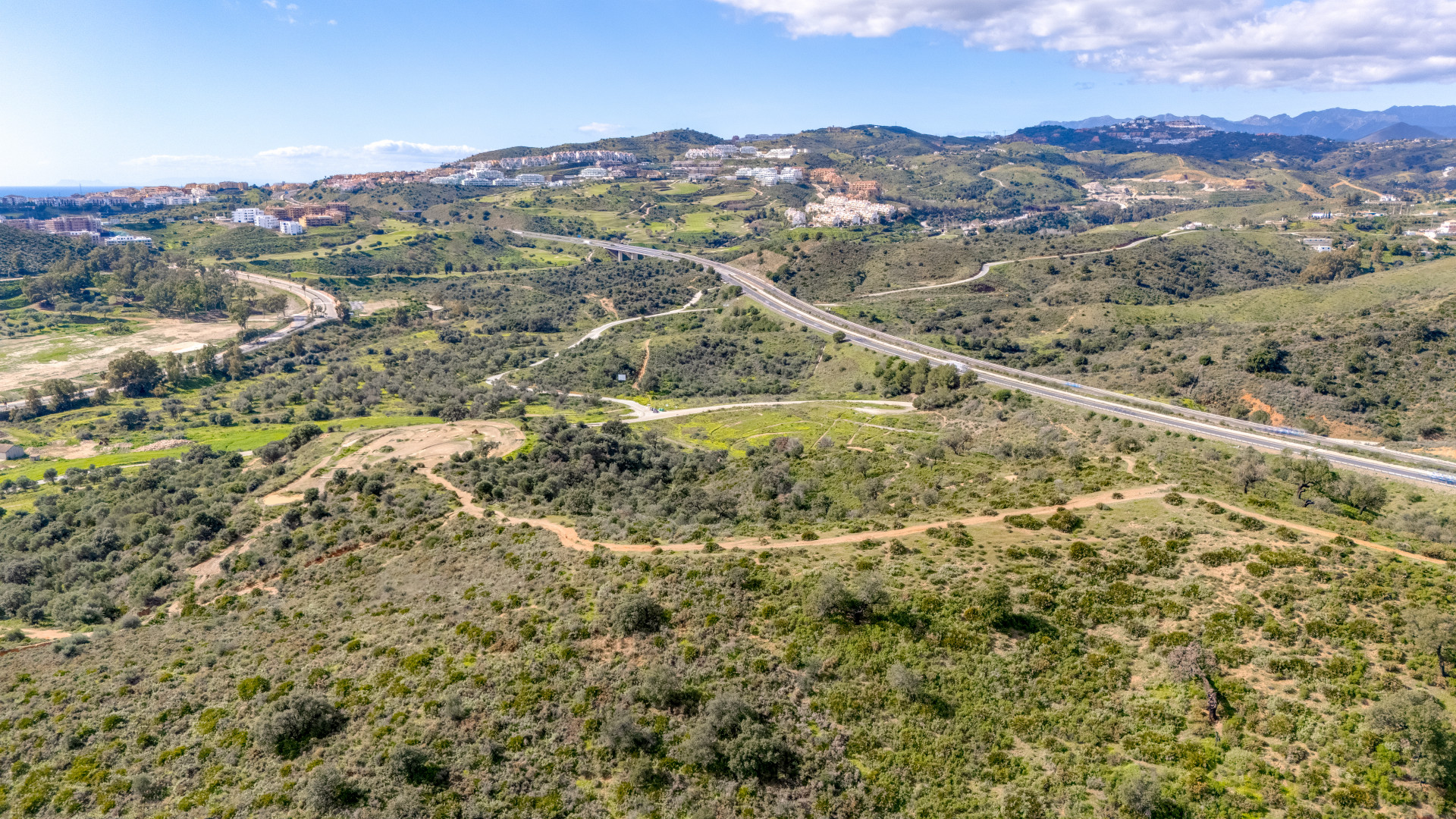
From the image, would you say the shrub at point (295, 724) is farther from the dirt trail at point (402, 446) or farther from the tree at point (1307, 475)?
the tree at point (1307, 475)

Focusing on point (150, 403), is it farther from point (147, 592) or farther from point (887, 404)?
point (887, 404)

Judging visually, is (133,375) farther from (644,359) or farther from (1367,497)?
(1367,497)

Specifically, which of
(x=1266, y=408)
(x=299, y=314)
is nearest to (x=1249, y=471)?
(x=1266, y=408)

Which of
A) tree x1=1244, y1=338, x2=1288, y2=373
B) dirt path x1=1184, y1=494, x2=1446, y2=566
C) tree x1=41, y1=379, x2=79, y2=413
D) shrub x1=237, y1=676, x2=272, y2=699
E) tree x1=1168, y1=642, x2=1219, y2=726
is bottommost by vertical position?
shrub x1=237, y1=676, x2=272, y2=699

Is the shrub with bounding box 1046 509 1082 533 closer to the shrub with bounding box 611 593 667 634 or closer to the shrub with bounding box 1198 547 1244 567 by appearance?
the shrub with bounding box 1198 547 1244 567

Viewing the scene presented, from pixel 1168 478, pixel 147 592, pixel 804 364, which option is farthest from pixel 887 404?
pixel 147 592

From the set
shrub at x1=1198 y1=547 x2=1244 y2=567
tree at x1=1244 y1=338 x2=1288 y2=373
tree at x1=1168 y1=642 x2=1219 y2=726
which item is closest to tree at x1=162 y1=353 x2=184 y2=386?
tree at x1=1168 y1=642 x2=1219 y2=726
